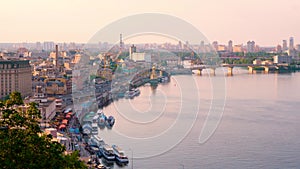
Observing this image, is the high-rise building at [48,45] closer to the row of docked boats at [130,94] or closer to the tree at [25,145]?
the row of docked boats at [130,94]

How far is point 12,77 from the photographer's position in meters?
8.12

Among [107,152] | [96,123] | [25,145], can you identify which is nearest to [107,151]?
[107,152]

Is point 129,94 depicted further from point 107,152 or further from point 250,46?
point 250,46

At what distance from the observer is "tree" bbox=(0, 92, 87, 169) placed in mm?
1671

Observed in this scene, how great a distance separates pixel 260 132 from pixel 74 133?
184cm

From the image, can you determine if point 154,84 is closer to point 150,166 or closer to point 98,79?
point 98,79

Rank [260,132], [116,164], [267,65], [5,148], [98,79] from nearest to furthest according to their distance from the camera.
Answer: [5,148] < [116,164] < [260,132] < [98,79] < [267,65]

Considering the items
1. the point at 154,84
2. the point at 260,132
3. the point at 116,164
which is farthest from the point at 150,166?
the point at 154,84

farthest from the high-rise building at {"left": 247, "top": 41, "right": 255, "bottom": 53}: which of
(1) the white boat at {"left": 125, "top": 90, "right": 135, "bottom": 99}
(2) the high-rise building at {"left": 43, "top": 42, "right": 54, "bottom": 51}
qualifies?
(1) the white boat at {"left": 125, "top": 90, "right": 135, "bottom": 99}

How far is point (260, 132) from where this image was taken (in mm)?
5211

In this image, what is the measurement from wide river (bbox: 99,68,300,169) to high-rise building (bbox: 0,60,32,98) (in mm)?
1531

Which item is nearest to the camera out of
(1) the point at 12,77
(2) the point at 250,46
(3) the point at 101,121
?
(3) the point at 101,121

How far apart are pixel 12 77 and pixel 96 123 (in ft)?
9.26

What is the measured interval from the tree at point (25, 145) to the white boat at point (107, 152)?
8.29 feet
